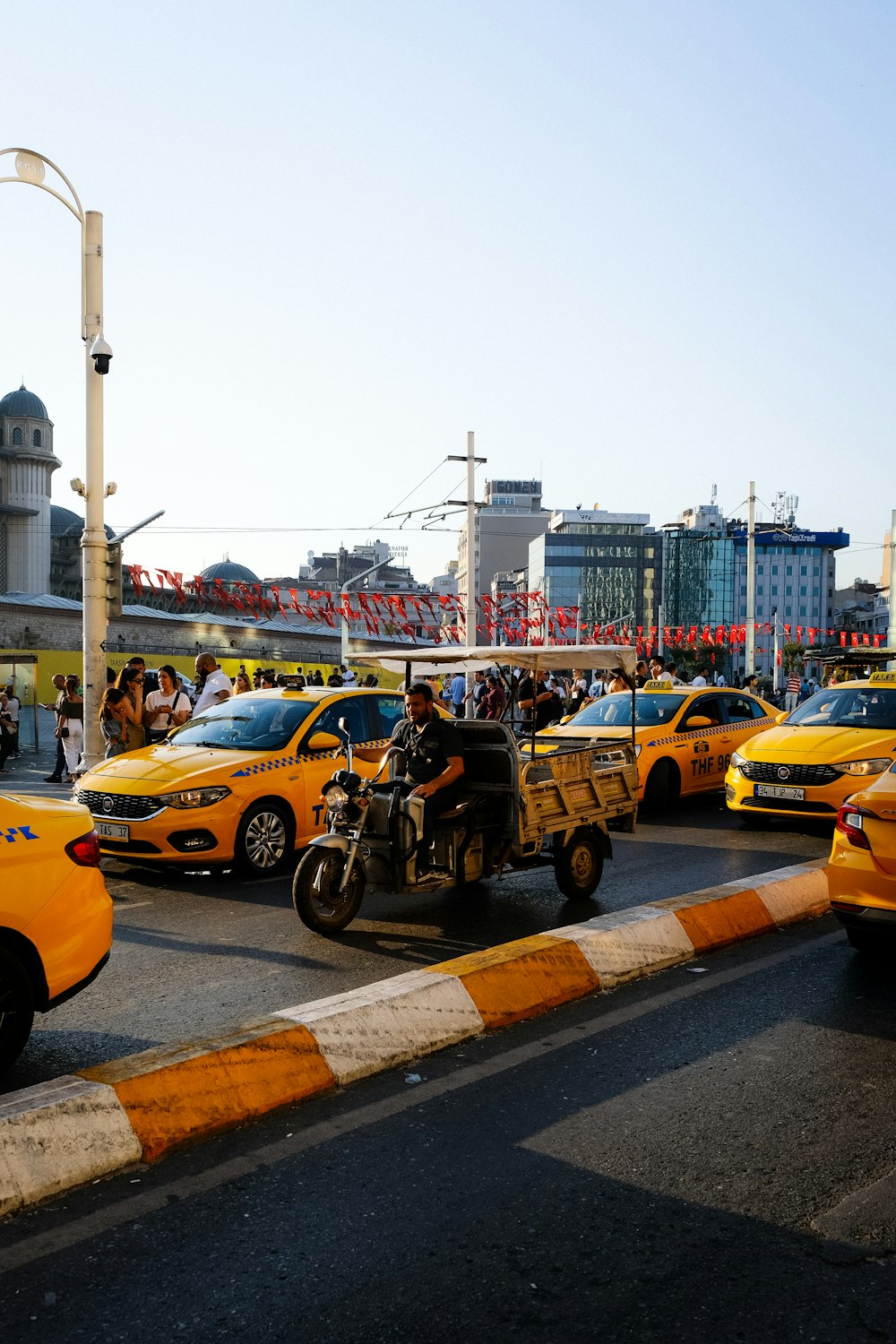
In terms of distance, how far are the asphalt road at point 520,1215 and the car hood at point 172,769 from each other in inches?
189

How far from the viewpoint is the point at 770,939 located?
24.5 feet

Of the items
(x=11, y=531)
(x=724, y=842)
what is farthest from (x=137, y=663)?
(x=11, y=531)

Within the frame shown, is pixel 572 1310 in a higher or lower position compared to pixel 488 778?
lower

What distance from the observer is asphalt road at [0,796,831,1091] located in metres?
5.65

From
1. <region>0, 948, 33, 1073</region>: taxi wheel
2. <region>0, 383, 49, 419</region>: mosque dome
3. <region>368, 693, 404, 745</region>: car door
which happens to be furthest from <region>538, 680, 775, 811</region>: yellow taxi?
<region>0, 383, 49, 419</region>: mosque dome

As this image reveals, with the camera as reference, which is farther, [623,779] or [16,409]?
[16,409]

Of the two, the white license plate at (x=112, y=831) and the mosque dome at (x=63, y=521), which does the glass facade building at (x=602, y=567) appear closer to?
the mosque dome at (x=63, y=521)

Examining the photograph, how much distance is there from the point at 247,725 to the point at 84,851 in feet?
18.3

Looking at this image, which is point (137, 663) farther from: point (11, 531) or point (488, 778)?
point (11, 531)

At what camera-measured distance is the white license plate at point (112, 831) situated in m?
9.39

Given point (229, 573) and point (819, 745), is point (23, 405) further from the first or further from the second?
point (819, 745)

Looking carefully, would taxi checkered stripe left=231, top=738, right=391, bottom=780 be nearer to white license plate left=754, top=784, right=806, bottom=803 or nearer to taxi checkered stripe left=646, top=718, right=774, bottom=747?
white license plate left=754, top=784, right=806, bottom=803

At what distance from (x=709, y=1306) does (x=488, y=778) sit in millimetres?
5433

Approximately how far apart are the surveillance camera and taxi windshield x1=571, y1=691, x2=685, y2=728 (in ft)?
24.1
